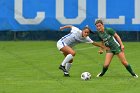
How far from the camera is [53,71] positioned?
18.1 metres

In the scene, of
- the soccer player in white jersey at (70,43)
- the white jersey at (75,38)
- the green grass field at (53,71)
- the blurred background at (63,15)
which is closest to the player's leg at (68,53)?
the soccer player in white jersey at (70,43)

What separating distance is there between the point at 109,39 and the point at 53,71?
276cm

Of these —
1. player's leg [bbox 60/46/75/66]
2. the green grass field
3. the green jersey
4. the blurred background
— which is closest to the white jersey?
player's leg [bbox 60/46/75/66]

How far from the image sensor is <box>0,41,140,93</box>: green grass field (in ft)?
45.2

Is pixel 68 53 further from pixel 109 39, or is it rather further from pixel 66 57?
pixel 109 39

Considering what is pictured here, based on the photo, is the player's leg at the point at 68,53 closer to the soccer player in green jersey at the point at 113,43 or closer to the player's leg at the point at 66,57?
the player's leg at the point at 66,57

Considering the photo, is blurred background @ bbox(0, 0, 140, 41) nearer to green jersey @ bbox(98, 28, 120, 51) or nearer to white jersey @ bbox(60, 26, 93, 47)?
white jersey @ bbox(60, 26, 93, 47)

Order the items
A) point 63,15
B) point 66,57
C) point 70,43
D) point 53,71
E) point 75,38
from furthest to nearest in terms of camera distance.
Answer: point 63,15 < point 53,71 < point 70,43 < point 75,38 < point 66,57

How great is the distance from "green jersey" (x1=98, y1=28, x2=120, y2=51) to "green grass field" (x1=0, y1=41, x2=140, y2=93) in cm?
87

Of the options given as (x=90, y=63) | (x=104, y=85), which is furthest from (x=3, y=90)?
(x=90, y=63)

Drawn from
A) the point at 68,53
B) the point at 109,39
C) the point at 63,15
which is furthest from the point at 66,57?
the point at 63,15

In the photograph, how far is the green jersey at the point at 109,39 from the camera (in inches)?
630

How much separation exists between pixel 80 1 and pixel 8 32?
4281 mm

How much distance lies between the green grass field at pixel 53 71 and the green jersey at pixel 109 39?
874 mm
